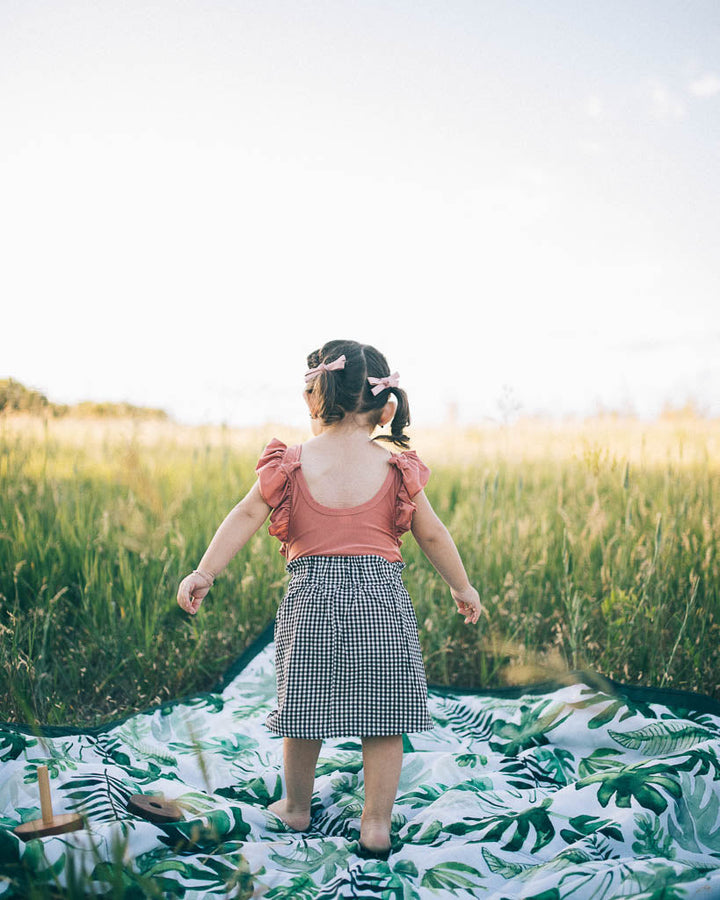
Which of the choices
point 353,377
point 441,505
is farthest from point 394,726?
point 441,505

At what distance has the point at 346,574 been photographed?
180 cm

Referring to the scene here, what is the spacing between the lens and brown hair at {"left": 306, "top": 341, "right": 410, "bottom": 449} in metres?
1.84

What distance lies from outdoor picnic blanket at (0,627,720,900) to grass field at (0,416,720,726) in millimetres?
316

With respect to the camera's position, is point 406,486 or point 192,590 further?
point 406,486

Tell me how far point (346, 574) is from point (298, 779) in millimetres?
485

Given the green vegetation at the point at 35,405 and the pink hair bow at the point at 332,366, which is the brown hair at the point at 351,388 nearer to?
the pink hair bow at the point at 332,366

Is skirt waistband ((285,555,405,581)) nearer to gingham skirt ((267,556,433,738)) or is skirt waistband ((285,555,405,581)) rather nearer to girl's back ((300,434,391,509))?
gingham skirt ((267,556,433,738))

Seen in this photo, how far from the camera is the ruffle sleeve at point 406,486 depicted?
6.12 ft

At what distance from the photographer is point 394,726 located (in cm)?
167

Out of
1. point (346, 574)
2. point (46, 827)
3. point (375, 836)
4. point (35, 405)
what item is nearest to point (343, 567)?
point (346, 574)

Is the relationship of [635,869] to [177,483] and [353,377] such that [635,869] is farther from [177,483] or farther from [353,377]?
[177,483]

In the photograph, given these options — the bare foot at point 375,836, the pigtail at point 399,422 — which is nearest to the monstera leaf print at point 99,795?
the bare foot at point 375,836

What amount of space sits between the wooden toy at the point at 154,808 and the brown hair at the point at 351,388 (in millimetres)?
945

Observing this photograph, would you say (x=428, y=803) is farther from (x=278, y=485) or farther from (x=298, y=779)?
(x=278, y=485)
